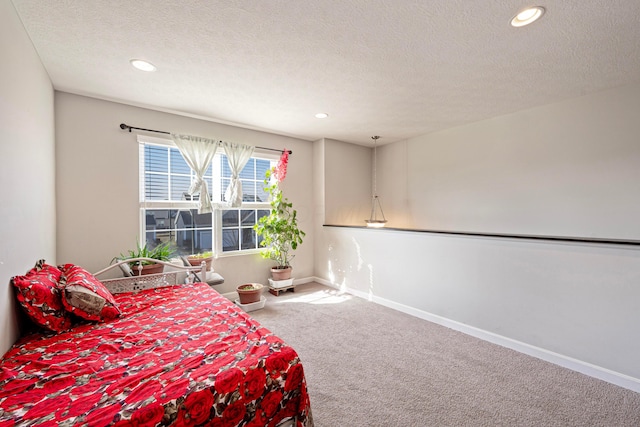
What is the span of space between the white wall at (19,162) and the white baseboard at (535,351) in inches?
133

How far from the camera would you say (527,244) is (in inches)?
94.3

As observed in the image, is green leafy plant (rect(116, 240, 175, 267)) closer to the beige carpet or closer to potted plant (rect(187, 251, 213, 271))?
potted plant (rect(187, 251, 213, 271))

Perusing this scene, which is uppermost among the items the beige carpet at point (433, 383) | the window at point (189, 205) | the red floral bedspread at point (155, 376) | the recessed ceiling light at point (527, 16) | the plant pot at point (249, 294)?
the recessed ceiling light at point (527, 16)

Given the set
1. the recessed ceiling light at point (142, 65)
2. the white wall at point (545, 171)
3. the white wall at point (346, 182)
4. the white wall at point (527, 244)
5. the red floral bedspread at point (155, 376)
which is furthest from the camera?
the white wall at point (346, 182)

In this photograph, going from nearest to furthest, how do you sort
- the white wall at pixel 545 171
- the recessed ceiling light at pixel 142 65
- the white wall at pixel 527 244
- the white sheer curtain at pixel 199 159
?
the white wall at pixel 527 244, the recessed ceiling light at pixel 142 65, the white wall at pixel 545 171, the white sheer curtain at pixel 199 159

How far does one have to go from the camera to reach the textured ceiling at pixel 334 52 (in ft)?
5.38

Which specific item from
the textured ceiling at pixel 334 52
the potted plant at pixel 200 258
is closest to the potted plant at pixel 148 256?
the potted plant at pixel 200 258

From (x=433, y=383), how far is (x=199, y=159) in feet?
11.2

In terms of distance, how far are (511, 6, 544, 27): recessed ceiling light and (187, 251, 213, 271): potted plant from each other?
3.60m

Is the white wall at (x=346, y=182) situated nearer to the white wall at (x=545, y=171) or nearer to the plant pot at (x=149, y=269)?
the white wall at (x=545, y=171)

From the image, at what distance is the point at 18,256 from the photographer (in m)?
1.66

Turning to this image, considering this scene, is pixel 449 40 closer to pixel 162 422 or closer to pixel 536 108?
pixel 536 108

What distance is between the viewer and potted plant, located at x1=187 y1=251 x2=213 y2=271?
3.27 metres

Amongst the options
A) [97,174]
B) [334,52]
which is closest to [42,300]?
[97,174]
